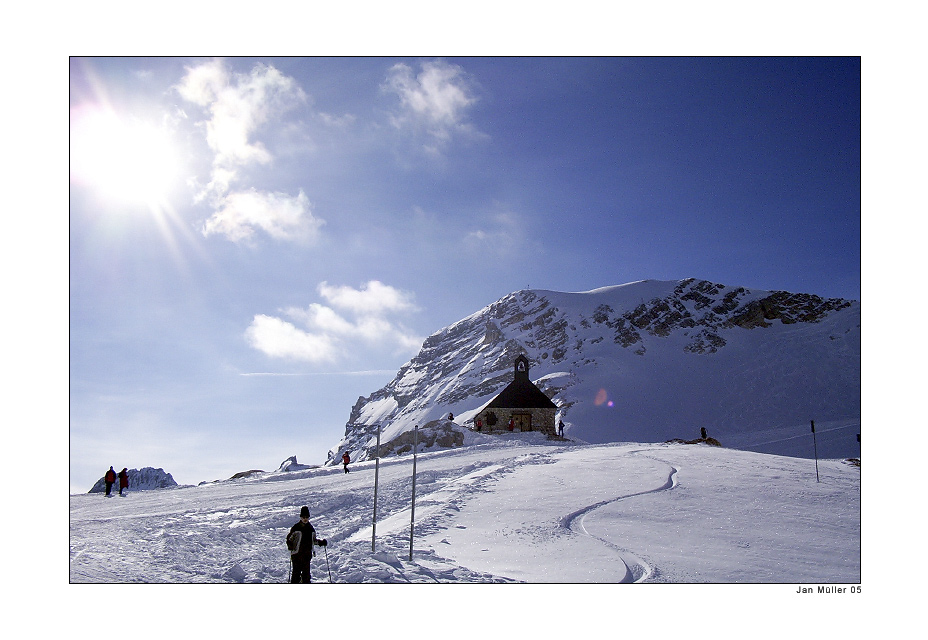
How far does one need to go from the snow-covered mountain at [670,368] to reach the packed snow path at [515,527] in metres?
35.8

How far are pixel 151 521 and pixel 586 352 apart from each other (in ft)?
299

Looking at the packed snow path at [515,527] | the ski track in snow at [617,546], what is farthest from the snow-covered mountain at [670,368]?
the ski track in snow at [617,546]

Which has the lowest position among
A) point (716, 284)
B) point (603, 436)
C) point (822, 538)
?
point (603, 436)

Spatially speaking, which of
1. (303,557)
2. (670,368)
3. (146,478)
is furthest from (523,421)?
(670,368)

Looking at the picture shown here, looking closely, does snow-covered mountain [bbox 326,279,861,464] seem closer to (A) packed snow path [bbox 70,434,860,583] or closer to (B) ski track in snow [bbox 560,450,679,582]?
(A) packed snow path [bbox 70,434,860,583]

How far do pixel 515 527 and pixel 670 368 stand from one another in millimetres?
80443

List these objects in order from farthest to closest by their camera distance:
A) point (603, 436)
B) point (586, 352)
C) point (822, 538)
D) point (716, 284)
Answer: point (716, 284) < point (586, 352) < point (603, 436) < point (822, 538)

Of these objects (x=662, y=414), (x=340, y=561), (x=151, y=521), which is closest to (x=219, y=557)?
(x=340, y=561)

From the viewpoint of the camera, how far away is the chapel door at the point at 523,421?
134 ft

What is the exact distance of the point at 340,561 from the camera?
8.77 m

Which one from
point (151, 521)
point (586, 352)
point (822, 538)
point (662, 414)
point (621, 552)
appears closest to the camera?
point (621, 552)

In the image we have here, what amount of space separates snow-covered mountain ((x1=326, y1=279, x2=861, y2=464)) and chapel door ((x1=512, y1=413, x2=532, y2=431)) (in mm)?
16656
